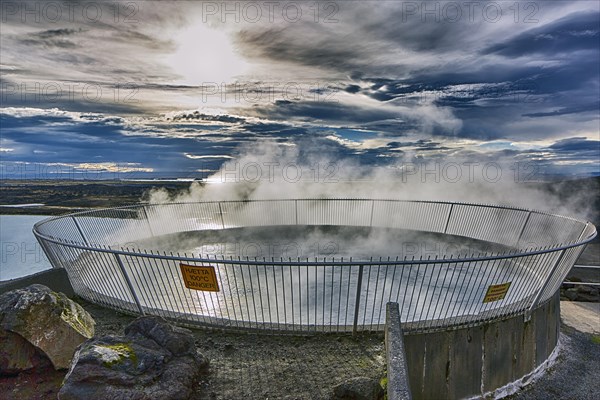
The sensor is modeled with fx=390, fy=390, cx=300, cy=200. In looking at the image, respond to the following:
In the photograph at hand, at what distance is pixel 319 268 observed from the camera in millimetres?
13117

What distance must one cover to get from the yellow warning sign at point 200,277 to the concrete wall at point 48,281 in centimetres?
407

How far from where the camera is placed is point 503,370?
28.5ft

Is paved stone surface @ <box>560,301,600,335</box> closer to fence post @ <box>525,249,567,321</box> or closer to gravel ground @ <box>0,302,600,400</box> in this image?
gravel ground @ <box>0,302,600,400</box>

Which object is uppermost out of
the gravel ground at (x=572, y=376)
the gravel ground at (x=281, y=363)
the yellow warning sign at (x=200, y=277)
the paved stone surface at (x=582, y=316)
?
the yellow warning sign at (x=200, y=277)

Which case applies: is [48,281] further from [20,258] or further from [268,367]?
[20,258]

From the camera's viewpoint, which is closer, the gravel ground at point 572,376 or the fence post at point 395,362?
the fence post at point 395,362

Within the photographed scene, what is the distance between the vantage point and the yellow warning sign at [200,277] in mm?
7203

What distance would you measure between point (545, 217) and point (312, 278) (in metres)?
8.61

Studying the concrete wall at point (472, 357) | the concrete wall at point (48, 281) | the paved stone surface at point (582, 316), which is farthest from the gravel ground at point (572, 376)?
the concrete wall at point (48, 281)

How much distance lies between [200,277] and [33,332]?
266 centimetres

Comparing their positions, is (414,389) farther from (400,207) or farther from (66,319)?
(400,207)

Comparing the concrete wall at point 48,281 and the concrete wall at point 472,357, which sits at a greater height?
the concrete wall at point 48,281

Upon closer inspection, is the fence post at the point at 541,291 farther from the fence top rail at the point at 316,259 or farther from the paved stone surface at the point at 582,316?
the paved stone surface at the point at 582,316

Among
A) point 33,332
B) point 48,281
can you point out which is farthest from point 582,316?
point 48,281
